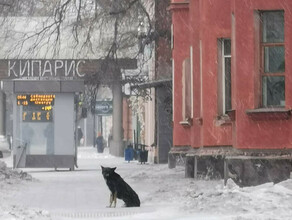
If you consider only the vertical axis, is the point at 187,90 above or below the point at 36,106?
above

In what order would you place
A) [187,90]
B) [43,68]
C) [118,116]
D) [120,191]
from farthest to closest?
[118,116] < [43,68] < [187,90] < [120,191]

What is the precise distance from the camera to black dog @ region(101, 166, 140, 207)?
2031 cm

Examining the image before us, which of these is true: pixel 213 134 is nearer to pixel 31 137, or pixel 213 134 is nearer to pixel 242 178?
pixel 242 178

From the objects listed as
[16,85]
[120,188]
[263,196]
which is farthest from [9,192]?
[16,85]

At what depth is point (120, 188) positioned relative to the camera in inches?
811

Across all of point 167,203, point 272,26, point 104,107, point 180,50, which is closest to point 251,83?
point 272,26

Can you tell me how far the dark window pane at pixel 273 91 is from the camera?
71.7 ft

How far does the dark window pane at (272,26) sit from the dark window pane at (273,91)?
25.8 inches

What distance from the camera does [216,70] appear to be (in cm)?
2734

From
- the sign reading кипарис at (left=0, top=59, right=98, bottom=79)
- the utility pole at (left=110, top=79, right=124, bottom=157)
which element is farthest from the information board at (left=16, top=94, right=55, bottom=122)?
the utility pole at (left=110, top=79, right=124, bottom=157)

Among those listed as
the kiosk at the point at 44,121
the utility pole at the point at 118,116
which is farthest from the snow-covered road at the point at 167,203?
the utility pole at the point at 118,116

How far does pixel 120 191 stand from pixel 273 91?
3.32 metres

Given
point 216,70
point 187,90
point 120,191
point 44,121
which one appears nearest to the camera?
point 120,191

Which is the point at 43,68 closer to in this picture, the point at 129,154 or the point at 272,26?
the point at 129,154
